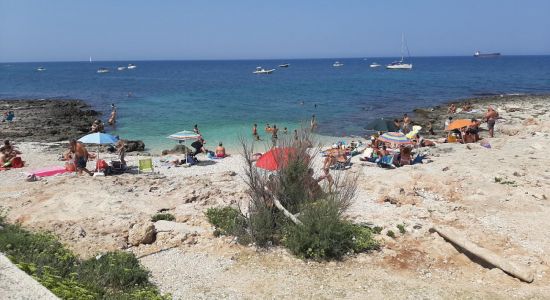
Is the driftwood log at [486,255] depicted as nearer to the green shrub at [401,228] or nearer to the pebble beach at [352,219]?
the pebble beach at [352,219]

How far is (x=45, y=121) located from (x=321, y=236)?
1121 inches

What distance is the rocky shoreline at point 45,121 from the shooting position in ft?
87.2

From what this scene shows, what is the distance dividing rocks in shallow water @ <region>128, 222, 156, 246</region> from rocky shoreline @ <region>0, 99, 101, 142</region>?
1795 cm

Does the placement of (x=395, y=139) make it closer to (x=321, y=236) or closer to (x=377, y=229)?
(x=377, y=229)

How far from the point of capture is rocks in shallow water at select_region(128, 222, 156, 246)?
10258 millimetres

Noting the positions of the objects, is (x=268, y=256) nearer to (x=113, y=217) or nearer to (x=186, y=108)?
(x=113, y=217)

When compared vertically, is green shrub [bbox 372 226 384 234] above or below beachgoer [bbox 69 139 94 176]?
below

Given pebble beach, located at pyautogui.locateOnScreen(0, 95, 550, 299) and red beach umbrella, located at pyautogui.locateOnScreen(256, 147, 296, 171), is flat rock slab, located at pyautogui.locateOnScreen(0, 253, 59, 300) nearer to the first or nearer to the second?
pebble beach, located at pyautogui.locateOnScreen(0, 95, 550, 299)

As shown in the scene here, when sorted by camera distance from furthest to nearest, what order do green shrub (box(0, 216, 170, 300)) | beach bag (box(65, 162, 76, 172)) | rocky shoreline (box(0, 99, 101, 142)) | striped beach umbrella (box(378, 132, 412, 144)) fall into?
1. rocky shoreline (box(0, 99, 101, 142))
2. striped beach umbrella (box(378, 132, 412, 144))
3. beach bag (box(65, 162, 76, 172))
4. green shrub (box(0, 216, 170, 300))

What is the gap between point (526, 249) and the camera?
972cm

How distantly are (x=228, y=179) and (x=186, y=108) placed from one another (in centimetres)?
2731

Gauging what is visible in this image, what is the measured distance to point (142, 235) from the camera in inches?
406

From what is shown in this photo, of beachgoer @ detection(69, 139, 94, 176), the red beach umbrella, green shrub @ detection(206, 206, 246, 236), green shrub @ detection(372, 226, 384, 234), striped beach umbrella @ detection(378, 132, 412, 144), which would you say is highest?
the red beach umbrella

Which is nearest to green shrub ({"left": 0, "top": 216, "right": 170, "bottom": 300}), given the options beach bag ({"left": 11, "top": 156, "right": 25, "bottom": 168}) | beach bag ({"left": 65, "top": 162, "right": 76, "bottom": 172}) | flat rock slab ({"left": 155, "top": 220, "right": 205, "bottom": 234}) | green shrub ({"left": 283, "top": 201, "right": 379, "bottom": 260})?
flat rock slab ({"left": 155, "top": 220, "right": 205, "bottom": 234})
